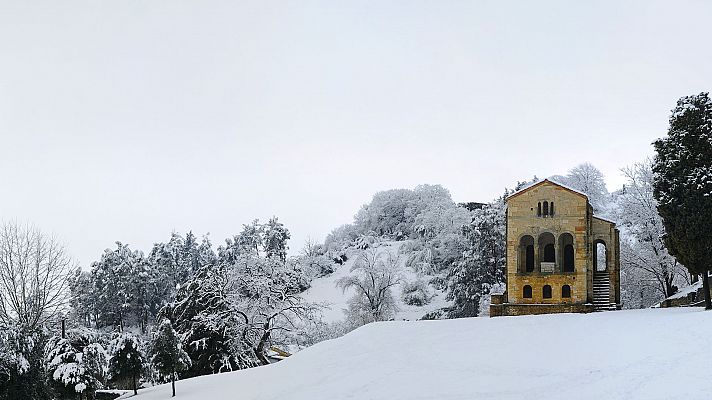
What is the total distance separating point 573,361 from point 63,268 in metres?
25.6

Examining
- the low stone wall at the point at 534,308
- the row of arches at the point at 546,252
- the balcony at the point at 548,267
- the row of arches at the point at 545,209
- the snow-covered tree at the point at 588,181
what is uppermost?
the snow-covered tree at the point at 588,181

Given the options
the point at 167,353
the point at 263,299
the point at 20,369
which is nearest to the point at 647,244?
the point at 263,299

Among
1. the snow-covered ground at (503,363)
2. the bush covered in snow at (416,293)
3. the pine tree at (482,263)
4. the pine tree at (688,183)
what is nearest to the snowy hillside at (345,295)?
the bush covered in snow at (416,293)

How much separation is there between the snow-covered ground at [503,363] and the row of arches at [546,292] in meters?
6.10

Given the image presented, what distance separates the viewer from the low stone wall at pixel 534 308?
29547mm

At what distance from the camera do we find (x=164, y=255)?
64.4 meters

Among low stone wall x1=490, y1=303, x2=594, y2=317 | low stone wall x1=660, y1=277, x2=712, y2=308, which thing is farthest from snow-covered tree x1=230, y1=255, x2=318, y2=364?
low stone wall x1=660, y1=277, x2=712, y2=308

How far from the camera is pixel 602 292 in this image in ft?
105

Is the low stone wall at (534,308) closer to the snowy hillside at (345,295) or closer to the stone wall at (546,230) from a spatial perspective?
the stone wall at (546,230)

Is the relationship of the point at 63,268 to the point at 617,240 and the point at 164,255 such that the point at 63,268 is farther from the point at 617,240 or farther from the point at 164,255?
the point at 164,255

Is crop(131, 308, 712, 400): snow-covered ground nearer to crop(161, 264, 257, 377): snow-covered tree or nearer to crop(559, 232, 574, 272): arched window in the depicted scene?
crop(559, 232, 574, 272): arched window

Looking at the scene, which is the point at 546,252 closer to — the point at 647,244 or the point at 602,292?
the point at 602,292

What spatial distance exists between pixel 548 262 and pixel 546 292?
5.10ft

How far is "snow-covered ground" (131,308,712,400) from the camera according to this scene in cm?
1479
